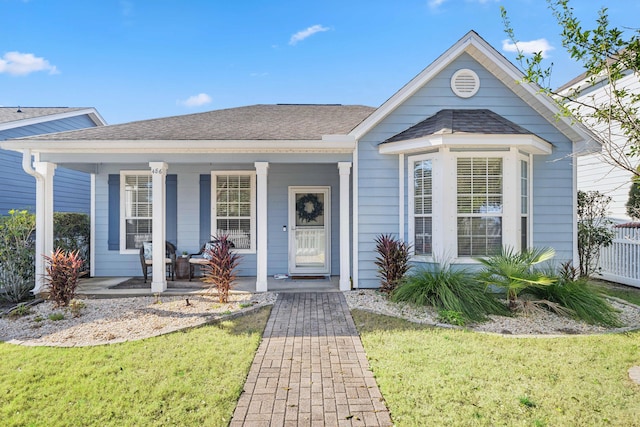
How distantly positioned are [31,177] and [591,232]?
16.9 m

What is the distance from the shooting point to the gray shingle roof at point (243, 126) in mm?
7301

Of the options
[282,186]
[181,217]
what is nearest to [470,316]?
[282,186]

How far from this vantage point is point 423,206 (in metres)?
7.13

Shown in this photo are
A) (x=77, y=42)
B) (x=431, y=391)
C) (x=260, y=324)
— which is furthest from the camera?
(x=77, y=42)

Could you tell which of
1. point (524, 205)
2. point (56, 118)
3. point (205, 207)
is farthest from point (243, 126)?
point (56, 118)

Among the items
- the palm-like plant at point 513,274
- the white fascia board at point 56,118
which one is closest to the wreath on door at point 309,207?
the palm-like plant at point 513,274

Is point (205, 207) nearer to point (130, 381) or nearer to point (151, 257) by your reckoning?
point (151, 257)

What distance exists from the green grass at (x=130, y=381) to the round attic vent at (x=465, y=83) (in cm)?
641

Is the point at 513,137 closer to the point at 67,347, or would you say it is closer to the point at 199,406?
the point at 199,406

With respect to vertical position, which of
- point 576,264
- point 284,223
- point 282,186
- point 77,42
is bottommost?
point 576,264

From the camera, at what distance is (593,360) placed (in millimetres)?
3918

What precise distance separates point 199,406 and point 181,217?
6.82m

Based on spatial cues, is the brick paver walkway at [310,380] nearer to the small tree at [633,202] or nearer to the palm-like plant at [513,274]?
the palm-like plant at [513,274]

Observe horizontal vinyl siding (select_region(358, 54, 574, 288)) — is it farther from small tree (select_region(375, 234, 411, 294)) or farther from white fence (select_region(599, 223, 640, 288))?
white fence (select_region(599, 223, 640, 288))
